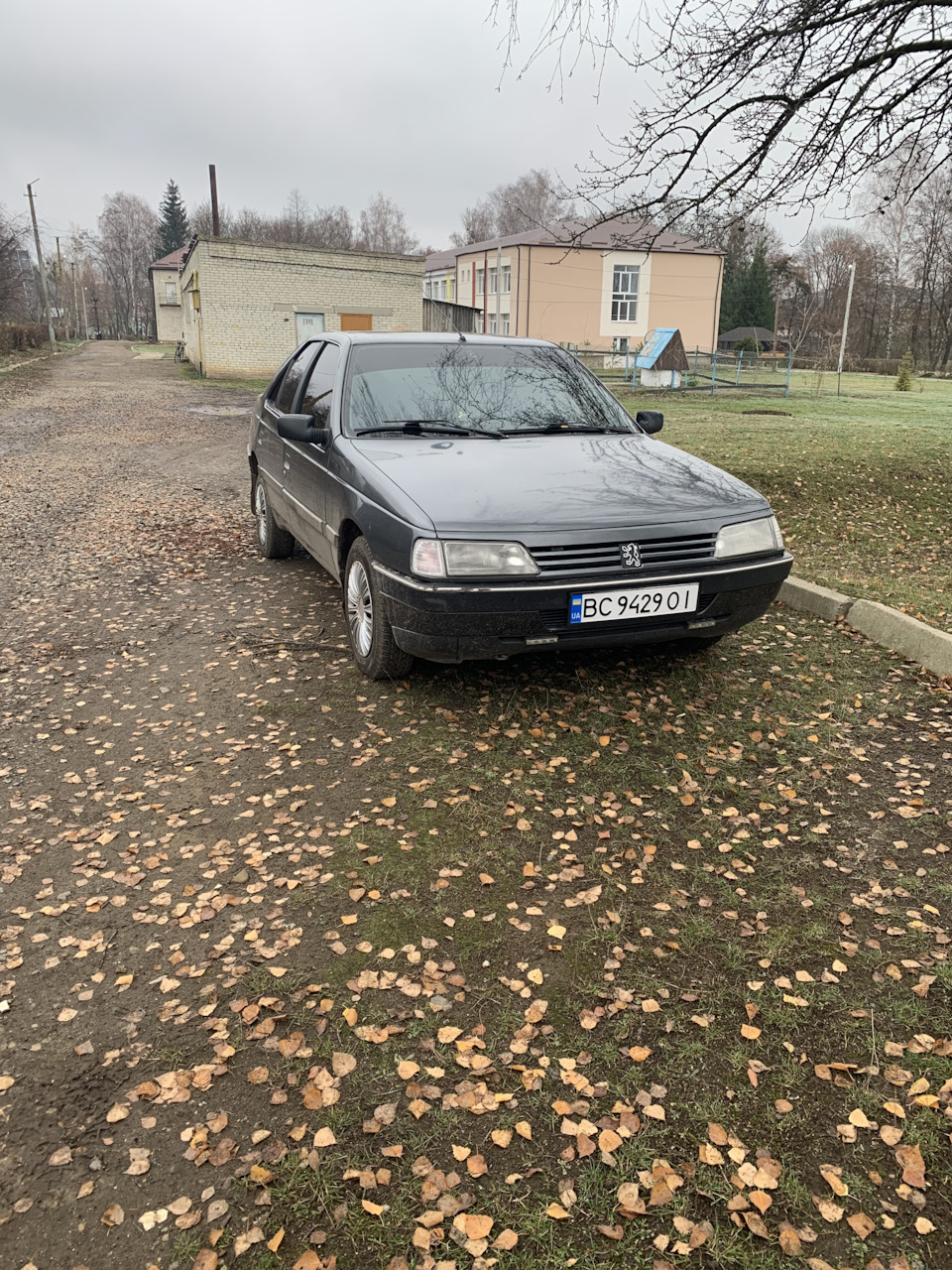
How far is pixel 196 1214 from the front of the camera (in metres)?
1.99

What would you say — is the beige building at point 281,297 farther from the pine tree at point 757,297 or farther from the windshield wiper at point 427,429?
the pine tree at point 757,297

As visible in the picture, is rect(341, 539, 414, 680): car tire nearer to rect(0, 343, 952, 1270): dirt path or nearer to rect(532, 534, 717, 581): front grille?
rect(0, 343, 952, 1270): dirt path

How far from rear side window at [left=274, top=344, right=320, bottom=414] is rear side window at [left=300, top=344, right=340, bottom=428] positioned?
305 mm

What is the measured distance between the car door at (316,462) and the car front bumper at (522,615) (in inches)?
45.1

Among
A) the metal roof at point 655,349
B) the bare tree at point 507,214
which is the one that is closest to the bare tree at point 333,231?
the bare tree at point 507,214

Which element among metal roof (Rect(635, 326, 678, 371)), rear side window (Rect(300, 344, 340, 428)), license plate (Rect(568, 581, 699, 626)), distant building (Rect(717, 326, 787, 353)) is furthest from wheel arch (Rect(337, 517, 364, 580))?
distant building (Rect(717, 326, 787, 353))

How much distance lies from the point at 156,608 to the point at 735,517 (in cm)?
397

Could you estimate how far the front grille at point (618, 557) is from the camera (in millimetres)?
3934

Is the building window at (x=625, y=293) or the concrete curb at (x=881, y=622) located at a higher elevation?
the building window at (x=625, y=293)

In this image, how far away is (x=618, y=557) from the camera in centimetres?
401

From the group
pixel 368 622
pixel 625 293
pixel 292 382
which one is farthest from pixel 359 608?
pixel 625 293

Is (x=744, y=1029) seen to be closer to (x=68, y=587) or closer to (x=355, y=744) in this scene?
(x=355, y=744)

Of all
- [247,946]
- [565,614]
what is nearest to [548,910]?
[247,946]

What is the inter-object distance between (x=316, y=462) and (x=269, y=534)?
7.41ft
